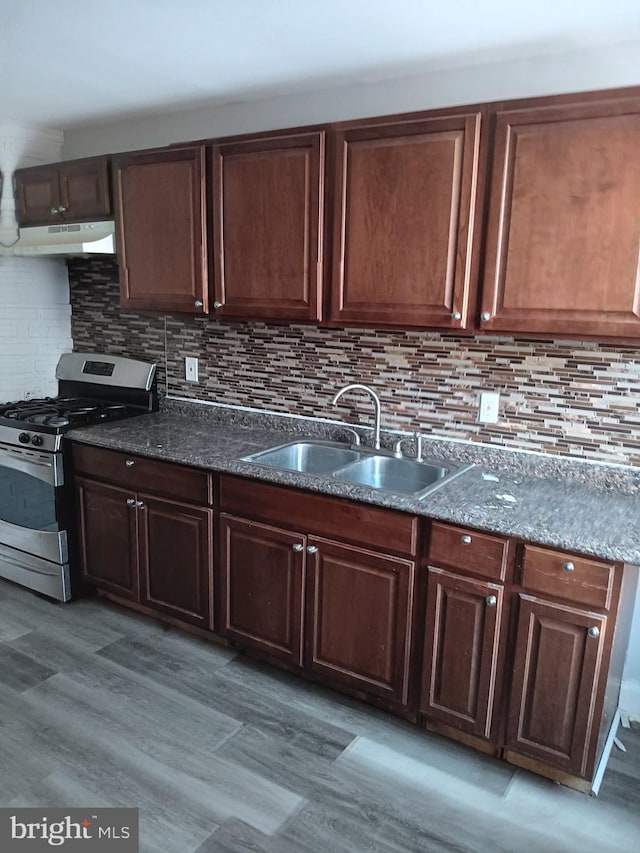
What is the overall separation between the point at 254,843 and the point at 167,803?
0.30 metres

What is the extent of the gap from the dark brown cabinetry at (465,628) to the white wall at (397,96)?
5.08 ft

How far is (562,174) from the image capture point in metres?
1.87

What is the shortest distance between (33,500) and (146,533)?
2.16 feet

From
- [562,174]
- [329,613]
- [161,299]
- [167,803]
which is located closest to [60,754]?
[167,803]

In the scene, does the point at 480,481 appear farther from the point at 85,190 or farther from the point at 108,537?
the point at 85,190

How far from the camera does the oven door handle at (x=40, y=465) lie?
2841 mm

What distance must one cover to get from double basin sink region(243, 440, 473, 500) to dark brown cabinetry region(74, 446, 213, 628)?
375 mm

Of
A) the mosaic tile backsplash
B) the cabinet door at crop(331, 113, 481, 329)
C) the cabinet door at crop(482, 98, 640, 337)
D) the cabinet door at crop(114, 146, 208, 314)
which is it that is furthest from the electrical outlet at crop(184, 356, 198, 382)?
the cabinet door at crop(482, 98, 640, 337)

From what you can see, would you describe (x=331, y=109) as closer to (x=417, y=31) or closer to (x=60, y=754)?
(x=417, y=31)

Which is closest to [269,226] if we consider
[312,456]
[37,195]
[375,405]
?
Answer: [375,405]

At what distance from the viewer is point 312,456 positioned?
2.73 meters

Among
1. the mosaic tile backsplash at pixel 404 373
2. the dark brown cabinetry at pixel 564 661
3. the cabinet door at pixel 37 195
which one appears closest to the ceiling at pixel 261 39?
the cabinet door at pixel 37 195

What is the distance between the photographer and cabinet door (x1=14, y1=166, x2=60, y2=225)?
3.10 metres

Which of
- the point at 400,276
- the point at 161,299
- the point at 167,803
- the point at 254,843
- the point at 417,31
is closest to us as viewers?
the point at 254,843
